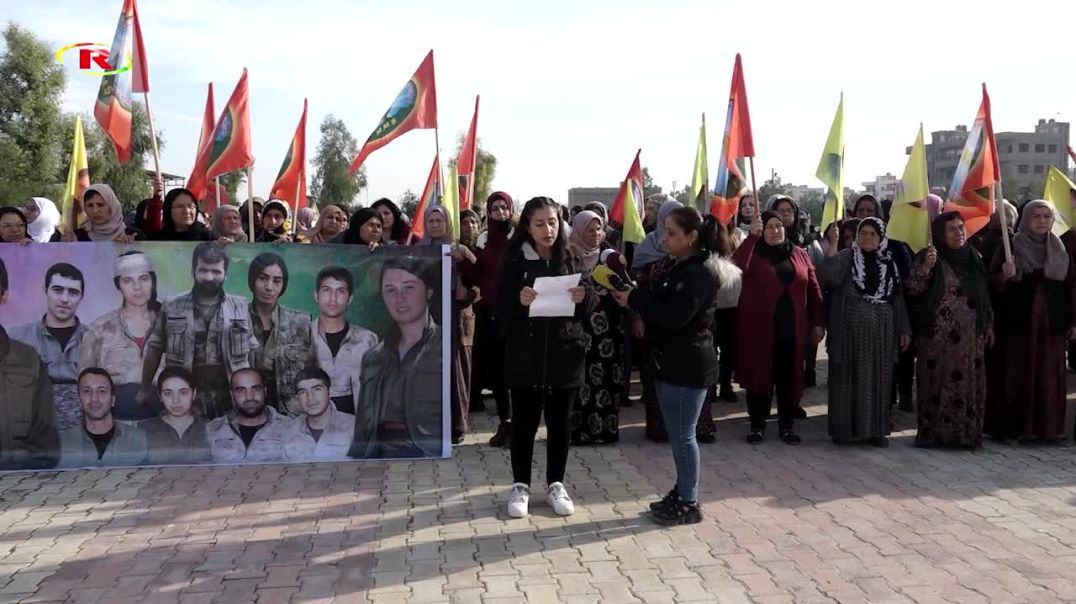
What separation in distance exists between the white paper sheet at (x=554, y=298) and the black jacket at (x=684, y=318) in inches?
13.8

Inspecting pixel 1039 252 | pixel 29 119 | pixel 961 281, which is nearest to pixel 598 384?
pixel 961 281

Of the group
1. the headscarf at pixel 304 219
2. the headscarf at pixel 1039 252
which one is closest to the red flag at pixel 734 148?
the headscarf at pixel 1039 252

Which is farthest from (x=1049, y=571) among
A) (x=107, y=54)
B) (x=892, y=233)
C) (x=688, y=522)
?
(x=107, y=54)

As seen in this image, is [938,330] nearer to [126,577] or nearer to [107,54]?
[126,577]

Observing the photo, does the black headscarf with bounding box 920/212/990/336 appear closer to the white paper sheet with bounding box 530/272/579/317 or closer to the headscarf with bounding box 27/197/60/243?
the white paper sheet with bounding box 530/272/579/317

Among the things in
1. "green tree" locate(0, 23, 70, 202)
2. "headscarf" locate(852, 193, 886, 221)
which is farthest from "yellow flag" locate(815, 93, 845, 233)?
"green tree" locate(0, 23, 70, 202)

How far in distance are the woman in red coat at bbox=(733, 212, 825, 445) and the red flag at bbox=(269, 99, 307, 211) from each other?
4.83 meters

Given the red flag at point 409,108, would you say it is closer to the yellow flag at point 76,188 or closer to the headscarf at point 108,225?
the headscarf at point 108,225

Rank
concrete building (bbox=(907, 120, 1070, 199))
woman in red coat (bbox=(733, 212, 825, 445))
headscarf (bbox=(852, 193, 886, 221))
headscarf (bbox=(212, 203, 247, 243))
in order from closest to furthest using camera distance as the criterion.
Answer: woman in red coat (bbox=(733, 212, 825, 445))
headscarf (bbox=(212, 203, 247, 243))
headscarf (bbox=(852, 193, 886, 221))
concrete building (bbox=(907, 120, 1070, 199))

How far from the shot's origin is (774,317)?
7184 mm

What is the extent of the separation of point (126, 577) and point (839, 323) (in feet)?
17.6

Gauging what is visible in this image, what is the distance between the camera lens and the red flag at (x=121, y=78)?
696 cm

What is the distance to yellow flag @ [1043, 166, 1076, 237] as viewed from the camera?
7676 millimetres

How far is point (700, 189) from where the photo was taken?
935 centimetres
